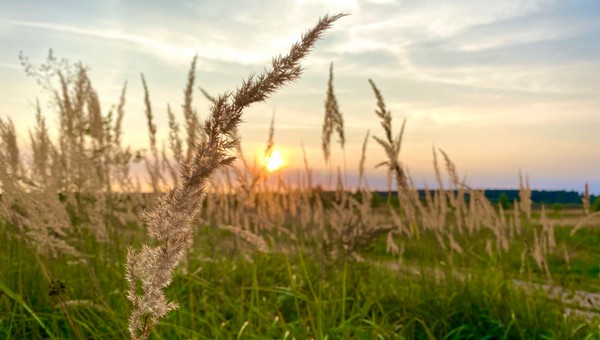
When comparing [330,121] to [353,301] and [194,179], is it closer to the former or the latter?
[353,301]

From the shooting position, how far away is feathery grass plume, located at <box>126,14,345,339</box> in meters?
1.03

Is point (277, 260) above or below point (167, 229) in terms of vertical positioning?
below

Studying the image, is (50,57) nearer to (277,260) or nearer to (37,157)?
(37,157)

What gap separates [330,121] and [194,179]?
15.4ft

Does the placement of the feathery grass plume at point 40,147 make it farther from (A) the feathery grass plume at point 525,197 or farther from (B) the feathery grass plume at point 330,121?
(A) the feathery grass plume at point 525,197

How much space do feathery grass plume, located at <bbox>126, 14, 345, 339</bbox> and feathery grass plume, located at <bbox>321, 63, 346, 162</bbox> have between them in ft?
14.2

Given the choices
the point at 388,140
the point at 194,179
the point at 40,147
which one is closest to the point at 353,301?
the point at 388,140

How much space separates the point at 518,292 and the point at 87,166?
11.6ft

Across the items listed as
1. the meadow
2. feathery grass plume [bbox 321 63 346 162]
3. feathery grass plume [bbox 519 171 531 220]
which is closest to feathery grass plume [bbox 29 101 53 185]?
the meadow

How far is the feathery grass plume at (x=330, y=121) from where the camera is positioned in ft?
17.8

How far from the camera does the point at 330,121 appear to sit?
18.7 feet

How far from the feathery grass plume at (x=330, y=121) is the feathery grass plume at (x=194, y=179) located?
4.34 m

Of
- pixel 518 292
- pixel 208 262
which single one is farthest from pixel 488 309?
pixel 208 262

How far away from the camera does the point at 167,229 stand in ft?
3.48
